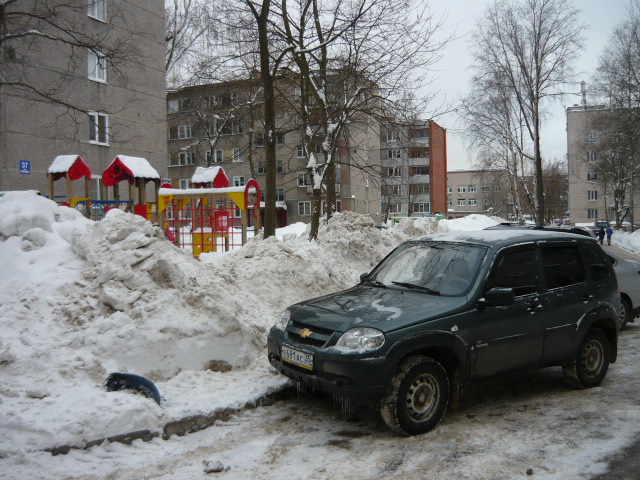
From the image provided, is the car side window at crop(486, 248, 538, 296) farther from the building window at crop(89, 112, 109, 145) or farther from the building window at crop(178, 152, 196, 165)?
the building window at crop(178, 152, 196, 165)

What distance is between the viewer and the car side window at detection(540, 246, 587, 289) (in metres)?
5.75

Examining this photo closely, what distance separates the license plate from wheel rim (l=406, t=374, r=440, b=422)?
2.95ft

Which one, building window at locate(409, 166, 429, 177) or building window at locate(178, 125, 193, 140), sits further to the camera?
building window at locate(409, 166, 429, 177)

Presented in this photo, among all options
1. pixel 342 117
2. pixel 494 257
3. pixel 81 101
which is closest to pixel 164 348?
pixel 494 257

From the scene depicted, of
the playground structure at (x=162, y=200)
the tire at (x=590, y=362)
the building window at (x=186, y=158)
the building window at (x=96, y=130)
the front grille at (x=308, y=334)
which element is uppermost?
the building window at (x=186, y=158)

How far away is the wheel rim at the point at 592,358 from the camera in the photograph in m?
6.04

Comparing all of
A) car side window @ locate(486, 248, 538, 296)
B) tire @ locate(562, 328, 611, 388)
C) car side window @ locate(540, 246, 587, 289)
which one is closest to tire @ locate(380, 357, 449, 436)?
car side window @ locate(486, 248, 538, 296)

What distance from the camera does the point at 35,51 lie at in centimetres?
2206

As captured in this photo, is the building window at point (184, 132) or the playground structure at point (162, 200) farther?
the building window at point (184, 132)

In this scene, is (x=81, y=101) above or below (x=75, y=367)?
above

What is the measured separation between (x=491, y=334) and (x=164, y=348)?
3498 millimetres

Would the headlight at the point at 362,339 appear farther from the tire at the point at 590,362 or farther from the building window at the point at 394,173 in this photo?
the building window at the point at 394,173

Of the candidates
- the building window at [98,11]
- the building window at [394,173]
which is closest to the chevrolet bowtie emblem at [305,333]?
the building window at [394,173]

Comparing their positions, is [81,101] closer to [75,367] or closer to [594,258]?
[75,367]
